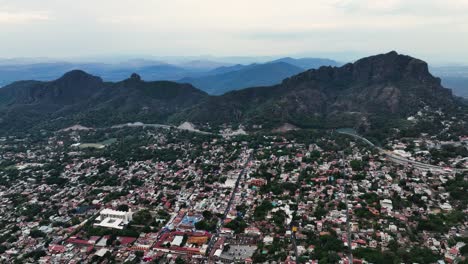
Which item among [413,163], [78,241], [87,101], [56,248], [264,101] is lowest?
[56,248]

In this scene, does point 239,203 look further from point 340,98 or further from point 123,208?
point 340,98

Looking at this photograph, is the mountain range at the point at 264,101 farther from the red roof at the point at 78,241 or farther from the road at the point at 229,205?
the red roof at the point at 78,241

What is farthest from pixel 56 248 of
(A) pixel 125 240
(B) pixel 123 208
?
(B) pixel 123 208

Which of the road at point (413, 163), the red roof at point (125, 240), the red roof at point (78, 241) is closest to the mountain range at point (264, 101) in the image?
the road at point (413, 163)

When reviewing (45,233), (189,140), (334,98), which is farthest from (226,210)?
(334,98)

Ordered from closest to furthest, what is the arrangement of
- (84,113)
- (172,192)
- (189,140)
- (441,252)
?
(441,252), (172,192), (189,140), (84,113)

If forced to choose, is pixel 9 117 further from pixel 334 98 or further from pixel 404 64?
pixel 404 64

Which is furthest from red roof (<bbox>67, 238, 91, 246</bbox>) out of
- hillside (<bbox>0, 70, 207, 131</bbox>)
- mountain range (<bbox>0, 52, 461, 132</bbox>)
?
hillside (<bbox>0, 70, 207, 131</bbox>)
